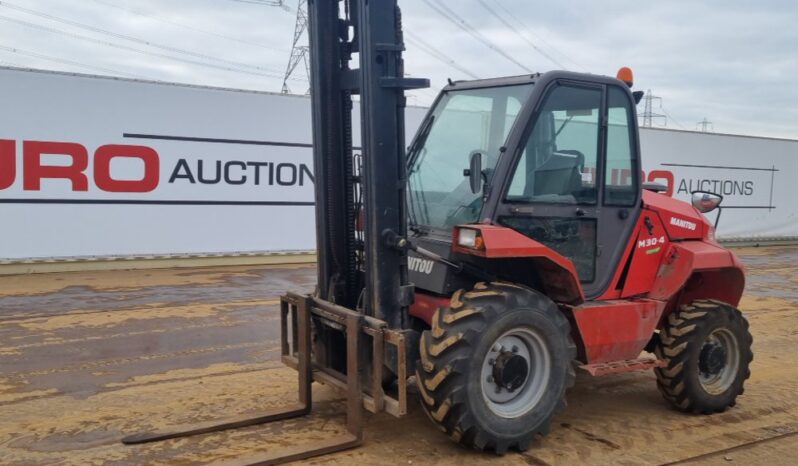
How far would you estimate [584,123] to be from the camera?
16.9ft

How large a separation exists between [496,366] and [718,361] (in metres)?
2.16

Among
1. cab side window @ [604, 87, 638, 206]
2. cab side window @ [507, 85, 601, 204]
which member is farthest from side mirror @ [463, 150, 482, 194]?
cab side window @ [604, 87, 638, 206]

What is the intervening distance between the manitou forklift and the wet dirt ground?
0.73 feet

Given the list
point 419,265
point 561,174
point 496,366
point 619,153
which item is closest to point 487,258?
point 419,265

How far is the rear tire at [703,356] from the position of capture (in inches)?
212

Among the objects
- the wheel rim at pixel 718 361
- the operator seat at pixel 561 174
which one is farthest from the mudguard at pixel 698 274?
the operator seat at pixel 561 174

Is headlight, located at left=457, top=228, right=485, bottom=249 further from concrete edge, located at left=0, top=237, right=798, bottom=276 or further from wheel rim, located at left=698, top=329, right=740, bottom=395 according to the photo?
concrete edge, located at left=0, top=237, right=798, bottom=276

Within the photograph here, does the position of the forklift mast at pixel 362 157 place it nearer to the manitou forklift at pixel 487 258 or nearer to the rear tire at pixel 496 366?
the manitou forklift at pixel 487 258

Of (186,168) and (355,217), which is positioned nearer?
(355,217)

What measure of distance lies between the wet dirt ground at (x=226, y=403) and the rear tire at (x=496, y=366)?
0.75 ft

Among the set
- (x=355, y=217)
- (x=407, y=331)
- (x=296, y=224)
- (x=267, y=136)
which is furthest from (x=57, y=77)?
(x=407, y=331)

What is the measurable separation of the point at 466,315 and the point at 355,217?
3.72 feet

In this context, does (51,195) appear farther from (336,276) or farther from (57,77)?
(336,276)

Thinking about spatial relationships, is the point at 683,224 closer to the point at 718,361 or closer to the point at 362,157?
the point at 718,361
